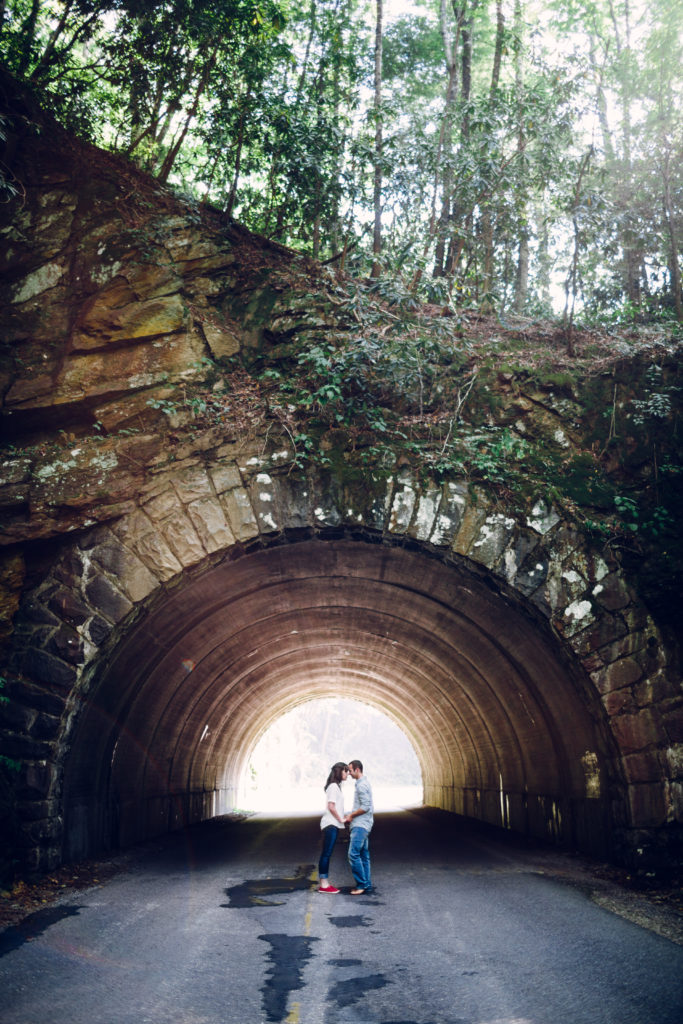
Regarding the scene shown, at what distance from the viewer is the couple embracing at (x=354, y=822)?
25.4 feet

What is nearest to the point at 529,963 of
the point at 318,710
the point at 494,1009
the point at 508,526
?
the point at 494,1009

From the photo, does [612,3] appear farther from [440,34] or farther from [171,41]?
[171,41]

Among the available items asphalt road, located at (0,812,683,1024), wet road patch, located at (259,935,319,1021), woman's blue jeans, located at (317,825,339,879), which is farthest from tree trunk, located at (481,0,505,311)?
wet road patch, located at (259,935,319,1021)

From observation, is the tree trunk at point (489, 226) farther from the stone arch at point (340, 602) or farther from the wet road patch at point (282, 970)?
the wet road patch at point (282, 970)

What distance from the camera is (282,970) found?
480cm

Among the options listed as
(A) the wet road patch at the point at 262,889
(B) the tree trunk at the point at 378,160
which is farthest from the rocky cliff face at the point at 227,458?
(B) the tree trunk at the point at 378,160

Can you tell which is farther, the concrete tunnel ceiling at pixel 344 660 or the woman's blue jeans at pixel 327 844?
the concrete tunnel ceiling at pixel 344 660

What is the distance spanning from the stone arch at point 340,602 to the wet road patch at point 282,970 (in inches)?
124

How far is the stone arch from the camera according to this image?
760 cm

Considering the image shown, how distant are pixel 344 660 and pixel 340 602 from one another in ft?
18.2

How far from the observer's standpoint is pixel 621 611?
792cm

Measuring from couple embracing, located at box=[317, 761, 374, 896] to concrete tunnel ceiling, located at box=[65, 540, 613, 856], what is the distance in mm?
2687

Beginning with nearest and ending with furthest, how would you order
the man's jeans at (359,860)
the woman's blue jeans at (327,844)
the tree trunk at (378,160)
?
the man's jeans at (359,860) < the woman's blue jeans at (327,844) < the tree trunk at (378,160)

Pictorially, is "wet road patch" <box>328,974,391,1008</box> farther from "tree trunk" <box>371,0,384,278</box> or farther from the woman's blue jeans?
"tree trunk" <box>371,0,384,278</box>
